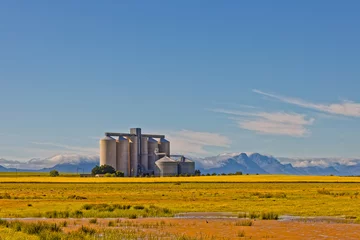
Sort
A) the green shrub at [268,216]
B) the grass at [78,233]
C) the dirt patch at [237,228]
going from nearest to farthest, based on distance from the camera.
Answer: the grass at [78,233] → the dirt patch at [237,228] → the green shrub at [268,216]

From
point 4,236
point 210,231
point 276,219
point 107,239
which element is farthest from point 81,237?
point 276,219

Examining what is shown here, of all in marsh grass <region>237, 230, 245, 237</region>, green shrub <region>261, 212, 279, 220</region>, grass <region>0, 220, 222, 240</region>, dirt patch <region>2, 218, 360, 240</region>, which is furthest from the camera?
green shrub <region>261, 212, 279, 220</region>

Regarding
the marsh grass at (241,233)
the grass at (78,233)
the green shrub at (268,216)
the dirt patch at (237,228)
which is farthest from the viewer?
the green shrub at (268,216)

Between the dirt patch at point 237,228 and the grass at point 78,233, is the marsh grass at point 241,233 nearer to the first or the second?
the dirt patch at point 237,228

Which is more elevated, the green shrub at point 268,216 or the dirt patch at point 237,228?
the green shrub at point 268,216

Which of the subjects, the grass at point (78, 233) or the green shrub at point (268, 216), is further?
the green shrub at point (268, 216)

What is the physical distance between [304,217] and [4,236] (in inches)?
889

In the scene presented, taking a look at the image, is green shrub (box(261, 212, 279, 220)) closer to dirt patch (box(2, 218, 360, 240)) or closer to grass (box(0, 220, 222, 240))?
dirt patch (box(2, 218, 360, 240))

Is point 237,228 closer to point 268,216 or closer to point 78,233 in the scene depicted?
point 268,216

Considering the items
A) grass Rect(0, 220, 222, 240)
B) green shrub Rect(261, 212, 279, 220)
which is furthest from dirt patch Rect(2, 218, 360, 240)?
green shrub Rect(261, 212, 279, 220)

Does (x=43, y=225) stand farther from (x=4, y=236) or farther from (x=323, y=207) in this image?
(x=323, y=207)

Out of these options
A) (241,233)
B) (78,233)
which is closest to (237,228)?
(241,233)

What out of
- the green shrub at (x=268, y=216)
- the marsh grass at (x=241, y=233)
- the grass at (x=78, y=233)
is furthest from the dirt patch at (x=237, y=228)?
the green shrub at (x=268, y=216)

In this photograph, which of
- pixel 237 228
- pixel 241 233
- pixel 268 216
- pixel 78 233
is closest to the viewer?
pixel 78 233
